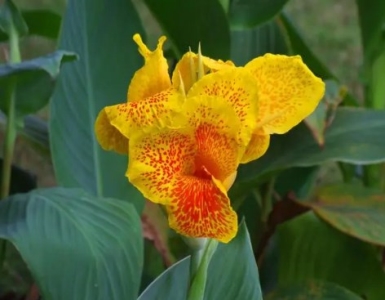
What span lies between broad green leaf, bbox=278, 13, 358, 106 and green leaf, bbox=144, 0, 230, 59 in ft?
0.45

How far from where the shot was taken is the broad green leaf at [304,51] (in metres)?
1.23

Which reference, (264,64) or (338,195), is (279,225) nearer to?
(338,195)

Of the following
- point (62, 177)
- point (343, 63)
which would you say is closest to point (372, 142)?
point (62, 177)

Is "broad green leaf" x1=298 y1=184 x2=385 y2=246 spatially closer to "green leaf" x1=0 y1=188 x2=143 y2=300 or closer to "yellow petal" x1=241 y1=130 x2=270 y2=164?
"green leaf" x1=0 y1=188 x2=143 y2=300

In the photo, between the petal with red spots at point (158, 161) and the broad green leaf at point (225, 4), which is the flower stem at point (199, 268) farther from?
the broad green leaf at point (225, 4)

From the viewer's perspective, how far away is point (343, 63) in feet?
7.95

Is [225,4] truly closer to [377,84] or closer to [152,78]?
[377,84]

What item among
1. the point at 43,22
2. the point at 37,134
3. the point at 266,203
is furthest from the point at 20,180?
the point at 266,203

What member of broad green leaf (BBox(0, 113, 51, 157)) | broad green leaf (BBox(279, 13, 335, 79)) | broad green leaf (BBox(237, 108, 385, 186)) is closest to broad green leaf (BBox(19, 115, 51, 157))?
broad green leaf (BBox(0, 113, 51, 157))

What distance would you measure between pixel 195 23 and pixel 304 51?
0.66 feet

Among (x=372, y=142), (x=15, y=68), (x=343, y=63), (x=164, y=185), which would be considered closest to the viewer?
(x=164, y=185)

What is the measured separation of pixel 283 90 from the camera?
0.64 meters

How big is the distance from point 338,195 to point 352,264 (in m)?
0.09

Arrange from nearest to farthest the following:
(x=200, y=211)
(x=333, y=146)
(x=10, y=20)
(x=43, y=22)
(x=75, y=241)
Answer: (x=200, y=211) → (x=75, y=241) → (x=10, y=20) → (x=333, y=146) → (x=43, y=22)
